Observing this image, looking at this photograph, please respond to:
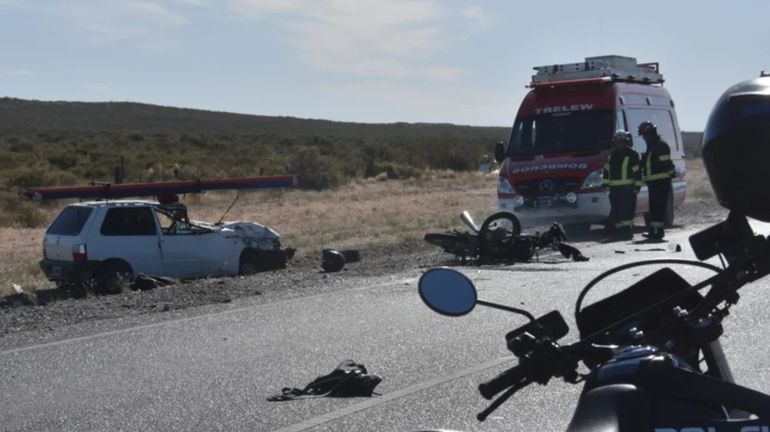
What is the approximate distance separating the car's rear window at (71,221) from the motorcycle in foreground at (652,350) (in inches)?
564

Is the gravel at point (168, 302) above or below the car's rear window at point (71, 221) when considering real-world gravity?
below

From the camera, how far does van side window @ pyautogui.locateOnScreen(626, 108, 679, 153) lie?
21.3m

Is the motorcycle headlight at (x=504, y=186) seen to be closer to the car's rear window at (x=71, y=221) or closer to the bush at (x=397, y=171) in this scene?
the car's rear window at (x=71, y=221)

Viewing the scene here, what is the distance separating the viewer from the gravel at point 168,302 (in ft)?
37.0

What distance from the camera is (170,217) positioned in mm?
17938

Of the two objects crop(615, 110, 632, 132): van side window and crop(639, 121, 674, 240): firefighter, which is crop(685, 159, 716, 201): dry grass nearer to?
crop(615, 110, 632, 132): van side window

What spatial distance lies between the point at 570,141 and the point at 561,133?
22 centimetres

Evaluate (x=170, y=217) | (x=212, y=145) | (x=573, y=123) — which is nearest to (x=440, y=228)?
(x=573, y=123)

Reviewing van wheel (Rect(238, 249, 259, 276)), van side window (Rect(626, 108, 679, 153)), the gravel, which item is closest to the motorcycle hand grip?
the gravel

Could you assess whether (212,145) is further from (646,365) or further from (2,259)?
(646,365)

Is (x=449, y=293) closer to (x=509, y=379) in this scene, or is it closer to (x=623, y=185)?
(x=509, y=379)

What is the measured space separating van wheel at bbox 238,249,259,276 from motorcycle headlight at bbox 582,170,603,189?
5.80 meters

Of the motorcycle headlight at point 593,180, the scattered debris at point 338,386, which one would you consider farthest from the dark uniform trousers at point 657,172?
the scattered debris at point 338,386

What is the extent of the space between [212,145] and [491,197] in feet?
151
